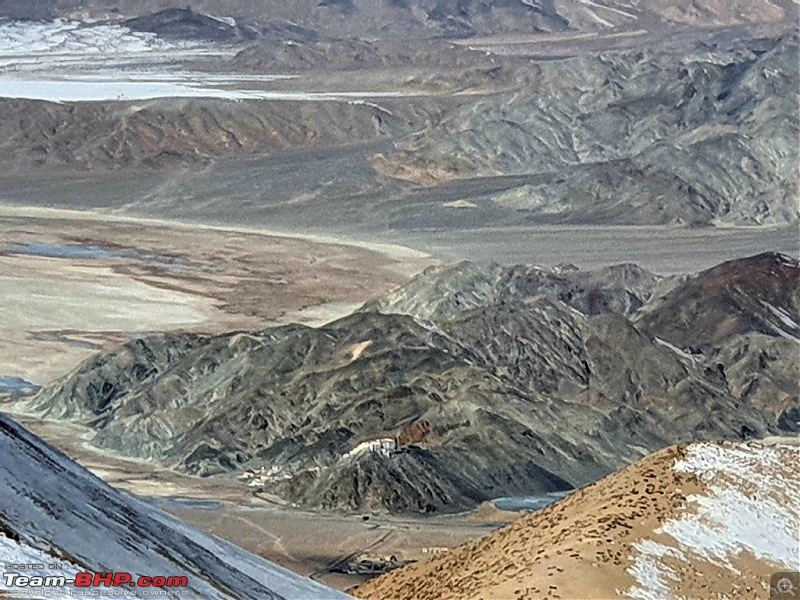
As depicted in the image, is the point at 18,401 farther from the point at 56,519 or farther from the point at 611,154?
the point at 611,154

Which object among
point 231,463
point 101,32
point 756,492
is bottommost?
point 101,32

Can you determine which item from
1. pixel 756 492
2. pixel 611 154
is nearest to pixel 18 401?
pixel 756 492

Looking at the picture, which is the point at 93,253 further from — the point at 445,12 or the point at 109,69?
the point at 445,12

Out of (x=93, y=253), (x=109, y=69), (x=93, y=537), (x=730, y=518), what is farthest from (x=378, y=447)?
(x=109, y=69)

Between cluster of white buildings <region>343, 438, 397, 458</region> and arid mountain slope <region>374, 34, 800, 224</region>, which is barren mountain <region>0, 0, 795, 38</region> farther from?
cluster of white buildings <region>343, 438, 397, 458</region>

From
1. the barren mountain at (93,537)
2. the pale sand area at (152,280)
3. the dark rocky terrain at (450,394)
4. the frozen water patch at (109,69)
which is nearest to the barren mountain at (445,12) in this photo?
the frozen water patch at (109,69)

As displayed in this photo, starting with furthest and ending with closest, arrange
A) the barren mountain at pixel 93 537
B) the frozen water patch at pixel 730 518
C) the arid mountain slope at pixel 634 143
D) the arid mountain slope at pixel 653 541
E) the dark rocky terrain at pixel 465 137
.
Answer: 1. the dark rocky terrain at pixel 465 137
2. the arid mountain slope at pixel 634 143
3. the frozen water patch at pixel 730 518
4. the arid mountain slope at pixel 653 541
5. the barren mountain at pixel 93 537

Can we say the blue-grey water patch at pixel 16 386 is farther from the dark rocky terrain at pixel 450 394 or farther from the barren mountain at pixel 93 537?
the barren mountain at pixel 93 537
